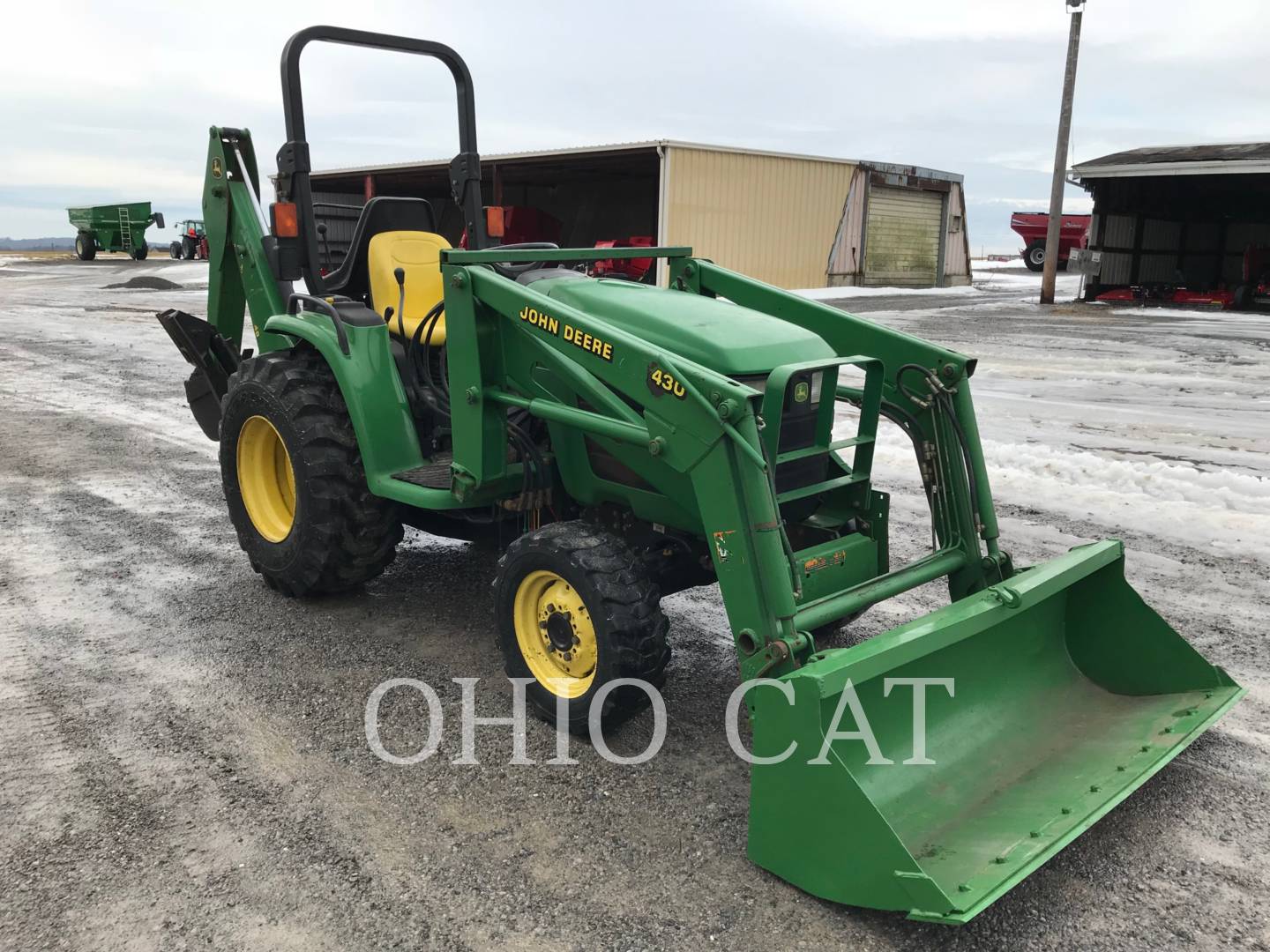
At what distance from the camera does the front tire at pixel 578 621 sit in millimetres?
3143

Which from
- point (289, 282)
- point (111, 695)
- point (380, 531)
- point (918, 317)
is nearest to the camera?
point (111, 695)

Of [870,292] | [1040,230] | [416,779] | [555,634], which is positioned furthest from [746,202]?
[416,779]

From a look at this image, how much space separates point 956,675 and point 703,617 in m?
1.45

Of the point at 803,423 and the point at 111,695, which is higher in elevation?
the point at 803,423

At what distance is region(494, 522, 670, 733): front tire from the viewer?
3143 millimetres

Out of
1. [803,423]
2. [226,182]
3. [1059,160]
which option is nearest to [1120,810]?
[803,423]

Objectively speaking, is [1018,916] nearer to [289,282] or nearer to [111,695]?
[111,695]

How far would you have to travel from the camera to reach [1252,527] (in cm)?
551

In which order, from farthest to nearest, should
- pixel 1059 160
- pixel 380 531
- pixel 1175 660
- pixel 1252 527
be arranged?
pixel 1059 160 → pixel 1252 527 → pixel 380 531 → pixel 1175 660

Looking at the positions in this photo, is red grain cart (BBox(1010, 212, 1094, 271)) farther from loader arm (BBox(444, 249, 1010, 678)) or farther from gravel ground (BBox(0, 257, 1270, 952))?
loader arm (BBox(444, 249, 1010, 678))

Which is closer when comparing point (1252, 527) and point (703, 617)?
point (703, 617)

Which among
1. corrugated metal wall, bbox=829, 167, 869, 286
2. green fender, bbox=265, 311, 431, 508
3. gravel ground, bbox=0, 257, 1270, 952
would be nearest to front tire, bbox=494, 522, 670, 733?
gravel ground, bbox=0, 257, 1270, 952

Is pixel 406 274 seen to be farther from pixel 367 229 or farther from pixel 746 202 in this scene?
pixel 746 202

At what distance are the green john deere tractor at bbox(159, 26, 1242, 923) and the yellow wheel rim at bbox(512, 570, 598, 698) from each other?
0.01m
